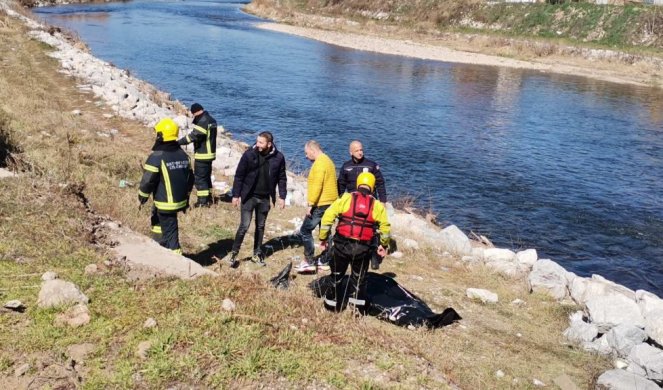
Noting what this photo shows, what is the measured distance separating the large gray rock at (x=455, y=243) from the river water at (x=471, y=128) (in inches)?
111

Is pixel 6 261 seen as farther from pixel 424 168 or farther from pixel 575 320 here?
pixel 424 168

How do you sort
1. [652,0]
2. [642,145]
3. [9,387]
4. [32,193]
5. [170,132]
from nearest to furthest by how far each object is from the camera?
[9,387]
[170,132]
[32,193]
[642,145]
[652,0]

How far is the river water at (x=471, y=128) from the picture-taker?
1556 centimetres

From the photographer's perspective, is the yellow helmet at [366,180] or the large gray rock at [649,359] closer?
the yellow helmet at [366,180]

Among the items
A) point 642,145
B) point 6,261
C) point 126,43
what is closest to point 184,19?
point 126,43

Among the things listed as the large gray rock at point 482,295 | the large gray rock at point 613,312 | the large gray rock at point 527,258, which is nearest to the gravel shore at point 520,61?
the large gray rock at point 527,258

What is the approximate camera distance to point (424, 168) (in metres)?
19.8

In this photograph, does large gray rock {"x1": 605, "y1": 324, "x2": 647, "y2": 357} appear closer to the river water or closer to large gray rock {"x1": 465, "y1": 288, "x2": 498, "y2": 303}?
large gray rock {"x1": 465, "y1": 288, "x2": 498, "y2": 303}

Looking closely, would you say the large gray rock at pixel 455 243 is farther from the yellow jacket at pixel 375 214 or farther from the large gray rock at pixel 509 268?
the yellow jacket at pixel 375 214

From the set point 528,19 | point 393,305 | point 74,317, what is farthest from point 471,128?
point 528,19

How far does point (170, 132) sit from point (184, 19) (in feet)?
201

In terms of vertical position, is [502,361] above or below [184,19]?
below

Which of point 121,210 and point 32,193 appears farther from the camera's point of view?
point 121,210

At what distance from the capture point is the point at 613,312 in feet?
28.3
